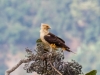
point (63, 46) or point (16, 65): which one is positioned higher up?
point (63, 46)

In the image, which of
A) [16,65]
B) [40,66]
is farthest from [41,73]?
[16,65]

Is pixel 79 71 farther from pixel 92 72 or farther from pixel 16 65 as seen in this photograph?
pixel 16 65

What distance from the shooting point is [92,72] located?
32.6ft

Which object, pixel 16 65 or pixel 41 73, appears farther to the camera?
pixel 41 73

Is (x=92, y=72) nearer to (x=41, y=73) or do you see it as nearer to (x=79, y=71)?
(x=79, y=71)

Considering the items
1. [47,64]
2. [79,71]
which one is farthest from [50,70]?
[79,71]

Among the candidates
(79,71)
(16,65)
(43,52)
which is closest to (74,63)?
(79,71)

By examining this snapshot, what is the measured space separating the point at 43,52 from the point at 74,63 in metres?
0.89

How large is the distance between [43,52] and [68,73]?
876 millimetres

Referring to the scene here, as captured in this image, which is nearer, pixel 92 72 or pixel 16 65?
pixel 16 65

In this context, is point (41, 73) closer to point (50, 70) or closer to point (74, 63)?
point (50, 70)

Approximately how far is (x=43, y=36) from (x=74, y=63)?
1.11 m

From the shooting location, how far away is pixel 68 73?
9.66 metres

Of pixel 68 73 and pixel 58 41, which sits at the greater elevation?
pixel 58 41
